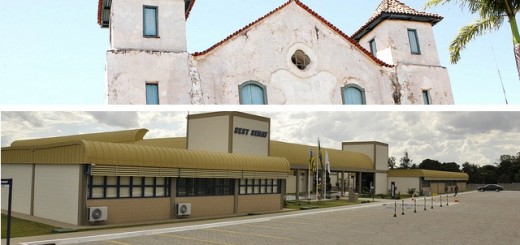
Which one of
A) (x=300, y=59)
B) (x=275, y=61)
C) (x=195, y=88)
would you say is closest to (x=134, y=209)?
(x=195, y=88)

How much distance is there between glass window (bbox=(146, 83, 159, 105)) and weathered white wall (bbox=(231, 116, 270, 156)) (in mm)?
7905

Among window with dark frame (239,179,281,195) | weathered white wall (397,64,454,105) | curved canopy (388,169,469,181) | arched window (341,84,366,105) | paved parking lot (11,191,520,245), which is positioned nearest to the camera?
paved parking lot (11,191,520,245)

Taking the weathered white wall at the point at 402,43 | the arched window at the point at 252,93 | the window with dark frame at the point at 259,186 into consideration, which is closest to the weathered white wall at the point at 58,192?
the arched window at the point at 252,93

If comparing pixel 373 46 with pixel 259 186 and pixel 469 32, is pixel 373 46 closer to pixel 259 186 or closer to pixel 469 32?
pixel 469 32

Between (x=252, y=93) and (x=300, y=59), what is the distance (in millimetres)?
3028

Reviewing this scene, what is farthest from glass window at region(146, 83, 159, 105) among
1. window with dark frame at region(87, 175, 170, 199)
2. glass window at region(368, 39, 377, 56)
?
glass window at region(368, 39, 377, 56)

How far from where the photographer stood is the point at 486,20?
1013 inches

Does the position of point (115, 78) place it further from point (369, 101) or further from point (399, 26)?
point (399, 26)

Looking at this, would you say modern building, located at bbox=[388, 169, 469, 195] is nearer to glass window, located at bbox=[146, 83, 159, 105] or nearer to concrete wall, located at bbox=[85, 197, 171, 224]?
concrete wall, located at bbox=[85, 197, 171, 224]

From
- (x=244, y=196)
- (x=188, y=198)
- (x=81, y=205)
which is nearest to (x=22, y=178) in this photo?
(x=81, y=205)

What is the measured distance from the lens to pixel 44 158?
1784cm

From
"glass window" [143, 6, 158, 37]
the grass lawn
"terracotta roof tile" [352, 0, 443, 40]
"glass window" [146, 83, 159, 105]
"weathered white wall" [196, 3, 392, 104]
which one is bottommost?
the grass lawn

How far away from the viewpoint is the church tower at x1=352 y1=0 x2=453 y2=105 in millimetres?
24891

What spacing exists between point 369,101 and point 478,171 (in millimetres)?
6036
